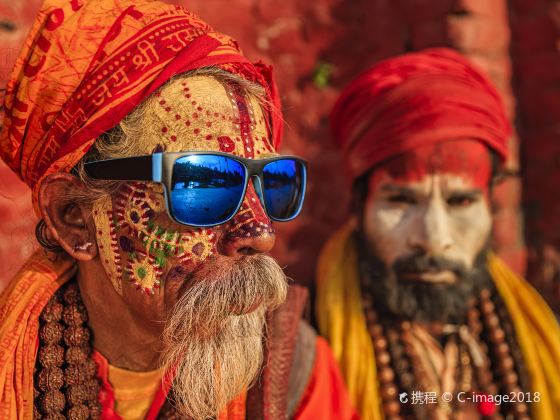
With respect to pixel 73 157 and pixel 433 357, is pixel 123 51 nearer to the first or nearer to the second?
pixel 73 157

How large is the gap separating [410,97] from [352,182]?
0.46 m

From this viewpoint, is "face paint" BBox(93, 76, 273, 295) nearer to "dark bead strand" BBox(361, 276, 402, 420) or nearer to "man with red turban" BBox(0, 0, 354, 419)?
"man with red turban" BBox(0, 0, 354, 419)

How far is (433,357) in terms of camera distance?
2.69 metres

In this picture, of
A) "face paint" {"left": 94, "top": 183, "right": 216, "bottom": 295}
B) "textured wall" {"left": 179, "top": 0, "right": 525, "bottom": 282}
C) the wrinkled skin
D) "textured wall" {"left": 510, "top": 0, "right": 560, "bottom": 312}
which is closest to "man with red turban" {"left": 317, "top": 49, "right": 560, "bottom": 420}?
"textured wall" {"left": 179, "top": 0, "right": 525, "bottom": 282}

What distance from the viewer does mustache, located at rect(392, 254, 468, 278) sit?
2617mm

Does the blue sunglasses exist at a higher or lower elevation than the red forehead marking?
lower

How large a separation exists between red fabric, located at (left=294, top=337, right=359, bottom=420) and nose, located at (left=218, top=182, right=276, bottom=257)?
0.65 m

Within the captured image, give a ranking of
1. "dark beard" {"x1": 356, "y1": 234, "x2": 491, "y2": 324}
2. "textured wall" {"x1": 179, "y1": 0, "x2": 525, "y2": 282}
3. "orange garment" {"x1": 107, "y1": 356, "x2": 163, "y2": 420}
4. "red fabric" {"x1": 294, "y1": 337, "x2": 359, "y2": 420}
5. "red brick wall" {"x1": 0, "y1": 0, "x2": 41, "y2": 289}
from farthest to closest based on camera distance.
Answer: "textured wall" {"x1": 179, "y1": 0, "x2": 525, "y2": 282}
"dark beard" {"x1": 356, "y1": 234, "x2": 491, "y2": 324}
"red brick wall" {"x1": 0, "y1": 0, "x2": 41, "y2": 289}
"red fabric" {"x1": 294, "y1": 337, "x2": 359, "y2": 420}
"orange garment" {"x1": 107, "y1": 356, "x2": 163, "y2": 420}

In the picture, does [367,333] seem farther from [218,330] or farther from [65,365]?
[65,365]

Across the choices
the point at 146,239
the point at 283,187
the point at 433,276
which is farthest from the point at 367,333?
the point at 146,239

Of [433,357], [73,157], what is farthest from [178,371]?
[433,357]

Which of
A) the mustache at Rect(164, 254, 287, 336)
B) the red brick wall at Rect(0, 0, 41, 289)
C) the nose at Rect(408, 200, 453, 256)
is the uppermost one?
the red brick wall at Rect(0, 0, 41, 289)

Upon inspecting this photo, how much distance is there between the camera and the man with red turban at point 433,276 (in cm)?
260

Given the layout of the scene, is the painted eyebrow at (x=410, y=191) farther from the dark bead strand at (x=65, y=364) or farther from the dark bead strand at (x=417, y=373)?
the dark bead strand at (x=65, y=364)
